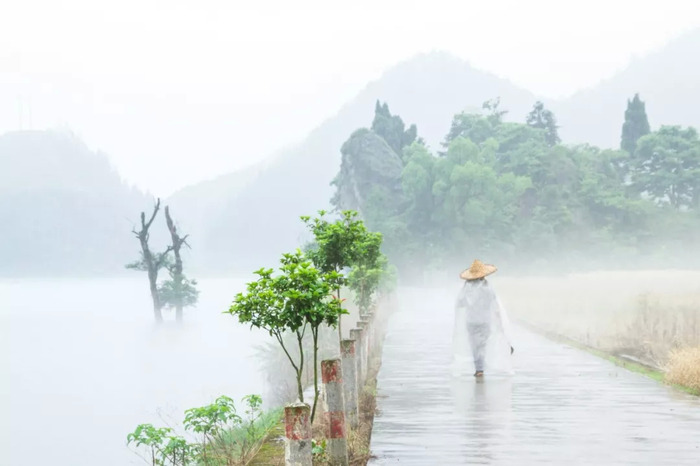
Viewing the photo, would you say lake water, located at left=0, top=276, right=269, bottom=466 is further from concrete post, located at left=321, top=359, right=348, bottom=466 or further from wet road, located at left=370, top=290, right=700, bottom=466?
concrete post, located at left=321, top=359, right=348, bottom=466

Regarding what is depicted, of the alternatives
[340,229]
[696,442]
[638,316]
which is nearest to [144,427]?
[340,229]

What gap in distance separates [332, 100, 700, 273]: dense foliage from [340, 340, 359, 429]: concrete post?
78255mm

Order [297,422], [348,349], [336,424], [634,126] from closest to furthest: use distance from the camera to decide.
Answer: [297,422]
[336,424]
[348,349]
[634,126]

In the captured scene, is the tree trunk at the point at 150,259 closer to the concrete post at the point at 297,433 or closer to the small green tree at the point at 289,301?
the small green tree at the point at 289,301

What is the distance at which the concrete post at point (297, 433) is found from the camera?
8.36 metres

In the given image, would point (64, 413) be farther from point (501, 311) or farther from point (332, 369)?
point (332, 369)

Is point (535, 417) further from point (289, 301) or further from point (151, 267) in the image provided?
point (151, 267)

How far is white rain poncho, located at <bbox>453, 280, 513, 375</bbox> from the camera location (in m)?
19.0

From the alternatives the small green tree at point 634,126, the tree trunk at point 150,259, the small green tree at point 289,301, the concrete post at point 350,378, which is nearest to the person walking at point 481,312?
the concrete post at point 350,378

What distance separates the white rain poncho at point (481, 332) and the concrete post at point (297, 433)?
10883 mm

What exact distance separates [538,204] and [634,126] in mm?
21834

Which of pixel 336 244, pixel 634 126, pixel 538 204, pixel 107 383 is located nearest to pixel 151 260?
pixel 107 383

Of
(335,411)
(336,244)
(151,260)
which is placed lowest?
(335,411)

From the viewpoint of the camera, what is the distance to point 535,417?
14.2 metres
